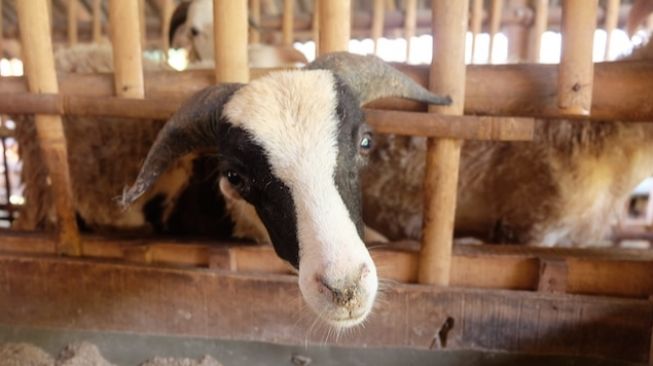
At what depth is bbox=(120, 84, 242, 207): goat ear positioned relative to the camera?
1655 millimetres

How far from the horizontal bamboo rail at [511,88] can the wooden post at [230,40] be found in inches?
5.3

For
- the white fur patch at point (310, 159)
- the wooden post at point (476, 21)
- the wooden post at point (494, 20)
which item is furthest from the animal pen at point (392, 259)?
the wooden post at point (494, 20)

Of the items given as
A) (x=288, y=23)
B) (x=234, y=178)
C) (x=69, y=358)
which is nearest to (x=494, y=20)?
(x=288, y=23)

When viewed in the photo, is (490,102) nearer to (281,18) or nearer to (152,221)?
(152,221)

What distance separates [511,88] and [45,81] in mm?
1796

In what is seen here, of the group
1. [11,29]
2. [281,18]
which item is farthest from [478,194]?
[11,29]

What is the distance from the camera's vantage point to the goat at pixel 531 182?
244 centimetres

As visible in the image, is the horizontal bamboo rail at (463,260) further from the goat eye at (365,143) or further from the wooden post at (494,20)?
the wooden post at (494,20)

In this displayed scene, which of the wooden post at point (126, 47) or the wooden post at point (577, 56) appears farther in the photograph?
the wooden post at point (126, 47)

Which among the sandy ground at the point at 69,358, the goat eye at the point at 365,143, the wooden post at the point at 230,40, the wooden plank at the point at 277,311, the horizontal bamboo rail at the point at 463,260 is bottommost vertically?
the sandy ground at the point at 69,358

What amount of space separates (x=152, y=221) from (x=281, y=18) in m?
4.21

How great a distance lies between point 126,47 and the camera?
1921 mm

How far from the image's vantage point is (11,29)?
278 inches

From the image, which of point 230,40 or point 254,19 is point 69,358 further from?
point 254,19
